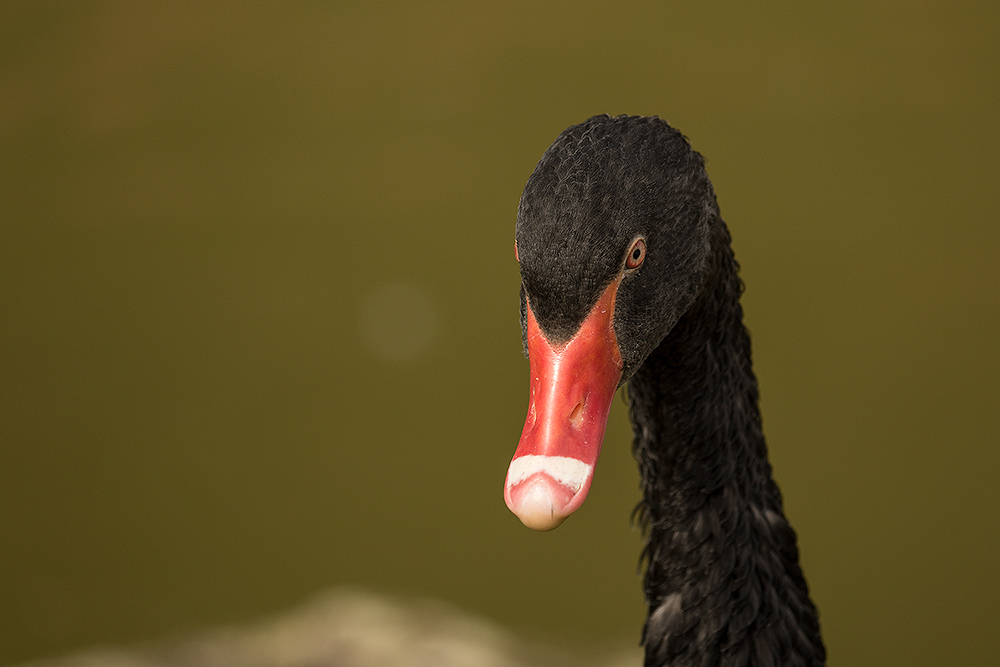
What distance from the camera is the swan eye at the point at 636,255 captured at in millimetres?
906

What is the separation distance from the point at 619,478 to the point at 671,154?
1854 millimetres

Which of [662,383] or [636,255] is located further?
[662,383]

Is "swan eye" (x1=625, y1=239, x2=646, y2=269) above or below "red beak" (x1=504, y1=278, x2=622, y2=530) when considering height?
above

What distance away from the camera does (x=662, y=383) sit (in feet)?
3.70

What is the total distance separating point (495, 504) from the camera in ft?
9.19

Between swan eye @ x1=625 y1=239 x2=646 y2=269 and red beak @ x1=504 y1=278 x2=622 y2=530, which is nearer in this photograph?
red beak @ x1=504 y1=278 x2=622 y2=530

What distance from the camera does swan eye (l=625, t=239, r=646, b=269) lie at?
91cm

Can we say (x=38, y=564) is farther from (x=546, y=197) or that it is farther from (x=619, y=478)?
(x=546, y=197)

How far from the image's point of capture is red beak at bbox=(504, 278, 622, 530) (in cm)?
79

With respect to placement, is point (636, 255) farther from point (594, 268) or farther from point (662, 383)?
point (662, 383)

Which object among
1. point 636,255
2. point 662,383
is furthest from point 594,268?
point 662,383

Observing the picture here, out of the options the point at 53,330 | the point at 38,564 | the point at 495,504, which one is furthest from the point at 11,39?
the point at 495,504

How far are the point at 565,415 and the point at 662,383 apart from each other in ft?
0.98

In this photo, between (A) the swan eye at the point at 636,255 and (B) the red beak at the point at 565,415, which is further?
(A) the swan eye at the point at 636,255
